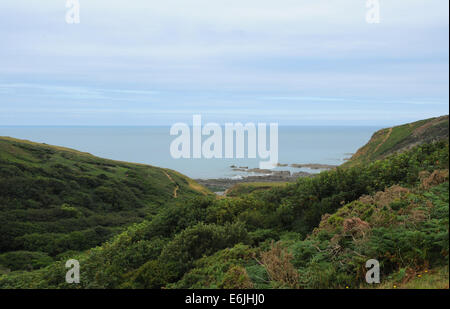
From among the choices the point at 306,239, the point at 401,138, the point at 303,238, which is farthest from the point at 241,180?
the point at 306,239

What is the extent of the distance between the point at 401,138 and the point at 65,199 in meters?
48.9

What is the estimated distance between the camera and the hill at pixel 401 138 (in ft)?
148

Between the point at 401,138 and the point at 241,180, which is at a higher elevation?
the point at 401,138

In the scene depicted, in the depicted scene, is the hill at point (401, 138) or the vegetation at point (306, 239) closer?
the vegetation at point (306, 239)

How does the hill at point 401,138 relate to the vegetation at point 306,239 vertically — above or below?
above

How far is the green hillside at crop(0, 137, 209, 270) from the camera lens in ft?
82.8

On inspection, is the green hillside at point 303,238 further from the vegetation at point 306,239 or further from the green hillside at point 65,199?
the green hillside at point 65,199

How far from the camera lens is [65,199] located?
39.3m

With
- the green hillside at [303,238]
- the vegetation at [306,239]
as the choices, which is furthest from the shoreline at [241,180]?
the green hillside at [303,238]

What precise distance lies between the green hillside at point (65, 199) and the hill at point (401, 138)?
98.1 feet

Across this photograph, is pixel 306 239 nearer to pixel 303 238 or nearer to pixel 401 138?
pixel 303 238

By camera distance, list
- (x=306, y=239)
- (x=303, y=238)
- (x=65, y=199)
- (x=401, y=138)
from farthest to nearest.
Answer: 1. (x=401, y=138)
2. (x=65, y=199)
3. (x=303, y=238)
4. (x=306, y=239)
